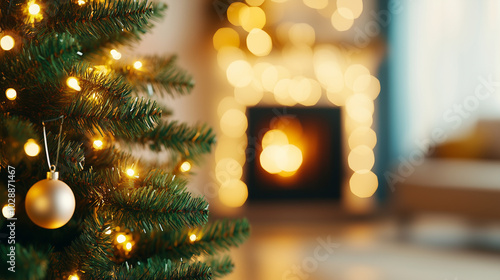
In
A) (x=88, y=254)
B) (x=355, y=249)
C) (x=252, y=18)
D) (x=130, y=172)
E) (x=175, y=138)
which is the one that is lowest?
(x=88, y=254)

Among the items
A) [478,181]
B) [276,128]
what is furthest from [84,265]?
[276,128]

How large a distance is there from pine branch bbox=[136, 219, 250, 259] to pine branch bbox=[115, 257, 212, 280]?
53 mm

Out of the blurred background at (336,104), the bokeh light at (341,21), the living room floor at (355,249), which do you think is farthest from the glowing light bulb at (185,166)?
the bokeh light at (341,21)

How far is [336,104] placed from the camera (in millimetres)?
3344

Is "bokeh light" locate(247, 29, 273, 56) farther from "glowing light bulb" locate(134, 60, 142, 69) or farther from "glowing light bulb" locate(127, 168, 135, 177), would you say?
"glowing light bulb" locate(127, 168, 135, 177)

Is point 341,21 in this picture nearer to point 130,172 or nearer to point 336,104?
point 336,104

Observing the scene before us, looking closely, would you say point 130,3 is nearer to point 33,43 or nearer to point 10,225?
point 33,43

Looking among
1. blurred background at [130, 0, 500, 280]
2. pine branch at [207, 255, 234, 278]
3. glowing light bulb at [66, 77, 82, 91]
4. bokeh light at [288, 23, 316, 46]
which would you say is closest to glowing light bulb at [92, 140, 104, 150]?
glowing light bulb at [66, 77, 82, 91]

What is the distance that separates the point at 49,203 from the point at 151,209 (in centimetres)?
14

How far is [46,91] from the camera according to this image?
0.71 meters

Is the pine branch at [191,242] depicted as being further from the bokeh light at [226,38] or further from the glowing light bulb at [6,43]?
the bokeh light at [226,38]

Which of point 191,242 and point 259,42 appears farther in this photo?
point 259,42

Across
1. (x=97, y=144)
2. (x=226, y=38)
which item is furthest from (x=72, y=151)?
(x=226, y=38)

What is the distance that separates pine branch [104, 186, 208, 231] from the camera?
2.37 feet
